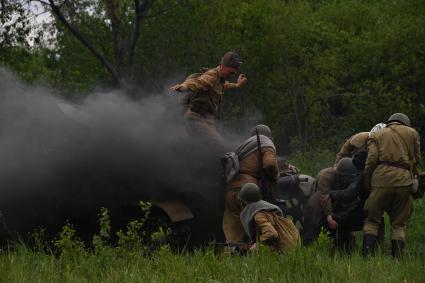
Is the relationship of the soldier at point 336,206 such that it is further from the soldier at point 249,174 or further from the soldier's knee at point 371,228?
the soldier at point 249,174

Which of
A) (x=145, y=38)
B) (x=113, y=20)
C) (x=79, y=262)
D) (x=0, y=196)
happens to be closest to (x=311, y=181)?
(x=0, y=196)

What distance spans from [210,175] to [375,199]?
1843 millimetres

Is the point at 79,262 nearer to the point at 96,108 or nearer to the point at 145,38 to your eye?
the point at 96,108

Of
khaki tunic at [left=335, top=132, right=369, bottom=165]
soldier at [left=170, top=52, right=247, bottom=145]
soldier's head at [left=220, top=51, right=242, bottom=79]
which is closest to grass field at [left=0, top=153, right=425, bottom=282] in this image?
soldier at [left=170, top=52, right=247, bottom=145]

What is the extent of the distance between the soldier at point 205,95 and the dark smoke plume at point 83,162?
35 centimetres

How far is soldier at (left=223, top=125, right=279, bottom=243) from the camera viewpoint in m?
10.3

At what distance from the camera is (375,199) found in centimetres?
1077

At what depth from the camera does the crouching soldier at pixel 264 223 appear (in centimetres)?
910

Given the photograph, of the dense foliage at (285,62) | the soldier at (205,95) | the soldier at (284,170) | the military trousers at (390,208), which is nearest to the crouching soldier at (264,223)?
the military trousers at (390,208)

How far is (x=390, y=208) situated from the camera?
10.9 m

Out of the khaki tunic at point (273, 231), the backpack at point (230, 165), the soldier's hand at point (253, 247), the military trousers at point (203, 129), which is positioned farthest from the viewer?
the military trousers at point (203, 129)

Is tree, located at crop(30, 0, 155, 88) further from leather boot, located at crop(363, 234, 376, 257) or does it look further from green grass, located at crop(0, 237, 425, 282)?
green grass, located at crop(0, 237, 425, 282)

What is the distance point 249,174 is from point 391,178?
5.15 feet

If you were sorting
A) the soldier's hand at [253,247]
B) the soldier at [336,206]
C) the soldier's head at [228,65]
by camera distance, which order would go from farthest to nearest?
1. the soldier's head at [228,65]
2. the soldier at [336,206]
3. the soldier's hand at [253,247]
